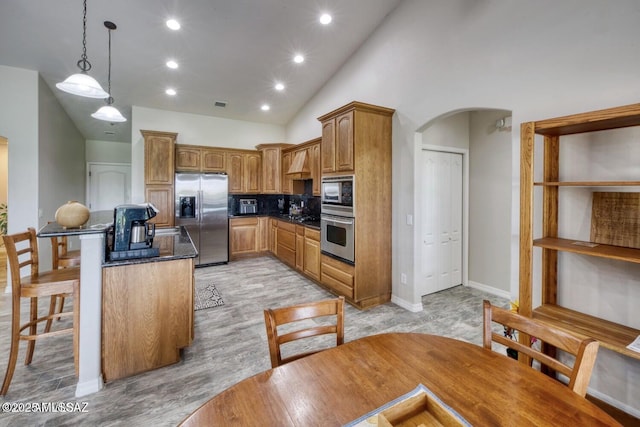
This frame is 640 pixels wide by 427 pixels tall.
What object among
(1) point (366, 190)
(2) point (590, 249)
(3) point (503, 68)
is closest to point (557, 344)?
(2) point (590, 249)

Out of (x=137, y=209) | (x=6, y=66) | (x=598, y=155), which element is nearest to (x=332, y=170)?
(x=137, y=209)

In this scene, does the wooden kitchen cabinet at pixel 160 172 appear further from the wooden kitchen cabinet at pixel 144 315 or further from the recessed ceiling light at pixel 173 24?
the wooden kitchen cabinet at pixel 144 315

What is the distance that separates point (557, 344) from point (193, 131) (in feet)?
21.6

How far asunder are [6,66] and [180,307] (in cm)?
474

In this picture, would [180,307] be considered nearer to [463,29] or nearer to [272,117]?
[463,29]

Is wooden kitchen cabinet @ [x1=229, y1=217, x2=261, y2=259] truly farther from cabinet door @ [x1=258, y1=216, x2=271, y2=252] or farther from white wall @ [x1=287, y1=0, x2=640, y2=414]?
white wall @ [x1=287, y1=0, x2=640, y2=414]

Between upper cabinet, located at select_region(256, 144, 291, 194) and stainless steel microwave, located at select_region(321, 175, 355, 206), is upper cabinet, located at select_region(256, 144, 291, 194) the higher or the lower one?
the higher one

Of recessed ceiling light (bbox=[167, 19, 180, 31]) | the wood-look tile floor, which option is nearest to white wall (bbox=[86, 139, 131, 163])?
the wood-look tile floor

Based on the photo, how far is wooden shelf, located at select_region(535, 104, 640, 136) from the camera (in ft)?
5.10

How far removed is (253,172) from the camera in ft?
21.2

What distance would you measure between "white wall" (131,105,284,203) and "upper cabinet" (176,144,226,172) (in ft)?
1.47

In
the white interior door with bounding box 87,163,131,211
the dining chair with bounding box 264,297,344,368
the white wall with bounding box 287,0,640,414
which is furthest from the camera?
the white interior door with bounding box 87,163,131,211

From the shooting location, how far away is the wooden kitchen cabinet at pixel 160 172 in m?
5.20

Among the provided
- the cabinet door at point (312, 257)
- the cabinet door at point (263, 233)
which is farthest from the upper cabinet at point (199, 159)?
the cabinet door at point (312, 257)
